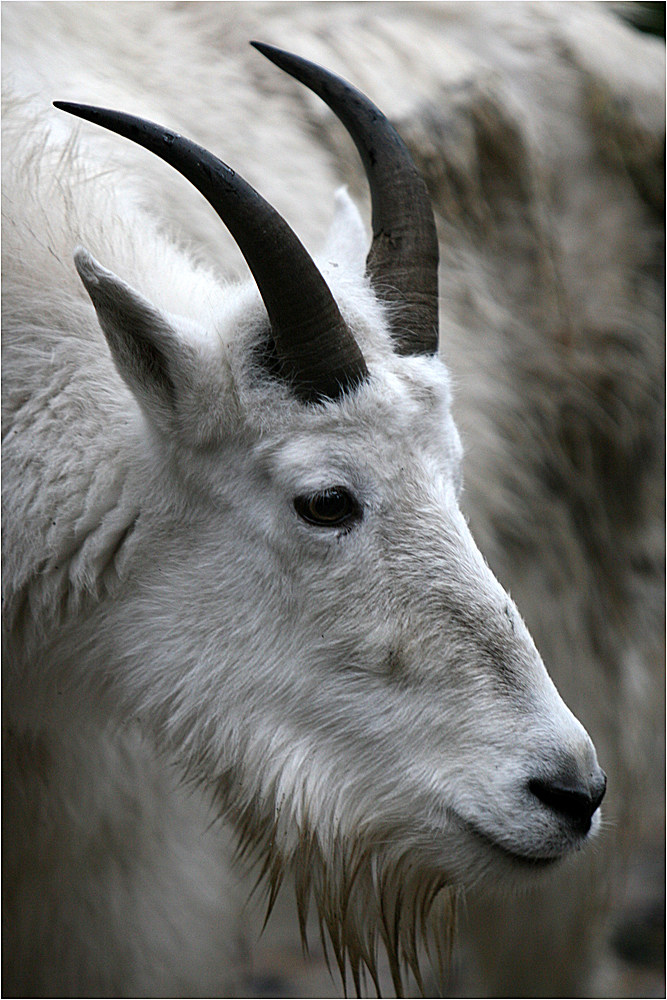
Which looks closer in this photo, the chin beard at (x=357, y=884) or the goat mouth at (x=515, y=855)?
the goat mouth at (x=515, y=855)

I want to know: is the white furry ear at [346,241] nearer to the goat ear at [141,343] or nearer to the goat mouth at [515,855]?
the goat ear at [141,343]

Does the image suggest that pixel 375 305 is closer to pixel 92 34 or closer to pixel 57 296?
pixel 57 296

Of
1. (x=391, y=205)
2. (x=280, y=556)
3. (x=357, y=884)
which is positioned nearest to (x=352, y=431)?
(x=280, y=556)

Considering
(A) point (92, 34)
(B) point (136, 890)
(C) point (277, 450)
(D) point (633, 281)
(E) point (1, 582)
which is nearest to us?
(C) point (277, 450)

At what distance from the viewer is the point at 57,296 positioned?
2.60 meters

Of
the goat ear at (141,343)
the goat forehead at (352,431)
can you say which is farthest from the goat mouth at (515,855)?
the goat ear at (141,343)

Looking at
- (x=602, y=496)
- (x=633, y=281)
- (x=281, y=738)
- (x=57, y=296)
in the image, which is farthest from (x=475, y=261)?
(x=281, y=738)

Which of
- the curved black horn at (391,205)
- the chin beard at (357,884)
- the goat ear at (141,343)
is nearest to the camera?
the goat ear at (141,343)

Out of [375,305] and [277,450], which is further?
[375,305]

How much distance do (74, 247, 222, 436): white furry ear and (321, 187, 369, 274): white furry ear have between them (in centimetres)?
52

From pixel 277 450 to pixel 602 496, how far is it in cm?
229

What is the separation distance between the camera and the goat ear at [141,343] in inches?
86.4

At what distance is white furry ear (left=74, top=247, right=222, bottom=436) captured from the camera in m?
2.21

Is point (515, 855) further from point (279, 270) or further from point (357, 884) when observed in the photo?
point (279, 270)
